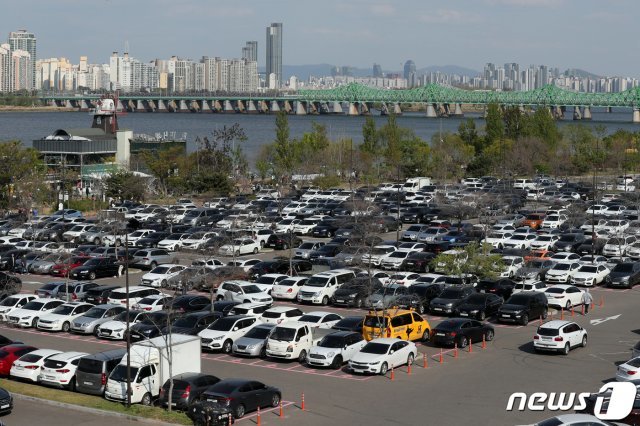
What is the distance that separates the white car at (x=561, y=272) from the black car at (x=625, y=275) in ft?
4.35

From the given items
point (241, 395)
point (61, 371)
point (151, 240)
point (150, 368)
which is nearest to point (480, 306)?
point (241, 395)

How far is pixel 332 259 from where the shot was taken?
39.8 meters

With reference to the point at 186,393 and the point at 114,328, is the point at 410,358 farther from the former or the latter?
the point at 114,328

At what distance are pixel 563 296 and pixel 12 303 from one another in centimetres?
Answer: 1713

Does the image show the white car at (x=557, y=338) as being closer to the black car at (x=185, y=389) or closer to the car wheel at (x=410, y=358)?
the car wheel at (x=410, y=358)

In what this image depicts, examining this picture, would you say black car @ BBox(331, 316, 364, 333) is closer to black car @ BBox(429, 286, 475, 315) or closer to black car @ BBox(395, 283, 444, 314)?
black car @ BBox(395, 283, 444, 314)

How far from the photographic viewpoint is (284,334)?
25578mm

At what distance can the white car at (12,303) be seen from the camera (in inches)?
1216

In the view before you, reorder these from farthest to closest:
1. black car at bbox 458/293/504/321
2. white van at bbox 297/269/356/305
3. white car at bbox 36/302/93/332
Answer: white van at bbox 297/269/356/305 → black car at bbox 458/293/504/321 → white car at bbox 36/302/93/332

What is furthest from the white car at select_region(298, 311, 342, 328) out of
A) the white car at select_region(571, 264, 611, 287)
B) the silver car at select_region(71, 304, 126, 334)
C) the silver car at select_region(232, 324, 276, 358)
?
the white car at select_region(571, 264, 611, 287)

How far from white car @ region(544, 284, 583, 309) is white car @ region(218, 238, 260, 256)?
1325 cm

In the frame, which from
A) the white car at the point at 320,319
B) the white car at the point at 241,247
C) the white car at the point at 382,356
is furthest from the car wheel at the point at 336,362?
the white car at the point at 241,247

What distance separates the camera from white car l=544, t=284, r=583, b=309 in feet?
106

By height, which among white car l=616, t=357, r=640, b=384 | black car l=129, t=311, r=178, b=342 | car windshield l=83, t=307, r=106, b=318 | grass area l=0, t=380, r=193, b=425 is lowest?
grass area l=0, t=380, r=193, b=425
